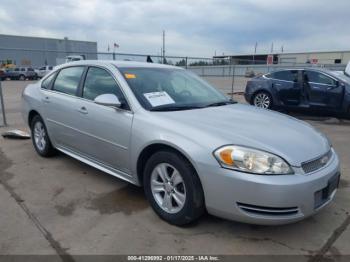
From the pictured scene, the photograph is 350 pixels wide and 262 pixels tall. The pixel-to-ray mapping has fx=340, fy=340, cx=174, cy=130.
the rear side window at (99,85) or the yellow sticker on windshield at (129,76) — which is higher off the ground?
the yellow sticker on windshield at (129,76)

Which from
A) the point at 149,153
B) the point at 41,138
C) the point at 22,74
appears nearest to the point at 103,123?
the point at 149,153

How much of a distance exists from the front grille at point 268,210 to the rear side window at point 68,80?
8.84ft

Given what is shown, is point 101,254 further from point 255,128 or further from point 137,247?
point 255,128

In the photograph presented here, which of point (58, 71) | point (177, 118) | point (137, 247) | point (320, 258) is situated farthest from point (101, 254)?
point (58, 71)

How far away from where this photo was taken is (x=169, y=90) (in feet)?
12.8

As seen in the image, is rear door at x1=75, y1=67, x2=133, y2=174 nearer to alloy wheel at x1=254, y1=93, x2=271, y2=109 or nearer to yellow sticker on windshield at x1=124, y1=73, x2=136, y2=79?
yellow sticker on windshield at x1=124, y1=73, x2=136, y2=79

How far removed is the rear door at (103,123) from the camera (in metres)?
3.55

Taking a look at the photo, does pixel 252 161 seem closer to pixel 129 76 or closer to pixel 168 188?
pixel 168 188

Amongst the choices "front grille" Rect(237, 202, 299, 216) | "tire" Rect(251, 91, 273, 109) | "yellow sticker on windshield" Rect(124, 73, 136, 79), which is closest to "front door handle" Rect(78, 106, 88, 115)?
"yellow sticker on windshield" Rect(124, 73, 136, 79)

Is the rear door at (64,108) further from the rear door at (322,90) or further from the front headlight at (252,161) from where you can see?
the rear door at (322,90)

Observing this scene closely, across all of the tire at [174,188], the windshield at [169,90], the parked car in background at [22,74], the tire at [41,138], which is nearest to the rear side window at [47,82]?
the tire at [41,138]

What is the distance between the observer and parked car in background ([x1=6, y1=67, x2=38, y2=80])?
32.5m

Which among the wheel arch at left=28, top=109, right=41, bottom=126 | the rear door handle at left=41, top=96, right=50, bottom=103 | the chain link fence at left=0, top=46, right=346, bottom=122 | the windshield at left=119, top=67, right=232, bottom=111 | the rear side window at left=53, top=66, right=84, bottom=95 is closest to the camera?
the windshield at left=119, top=67, right=232, bottom=111

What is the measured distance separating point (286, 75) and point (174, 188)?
7.67 meters
